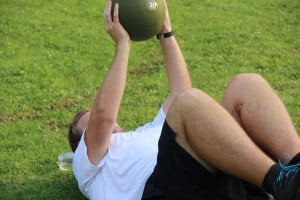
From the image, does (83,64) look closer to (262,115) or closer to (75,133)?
(75,133)

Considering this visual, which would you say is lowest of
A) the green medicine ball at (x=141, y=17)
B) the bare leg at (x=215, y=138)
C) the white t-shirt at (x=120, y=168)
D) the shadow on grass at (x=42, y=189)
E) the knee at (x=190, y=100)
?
the shadow on grass at (x=42, y=189)

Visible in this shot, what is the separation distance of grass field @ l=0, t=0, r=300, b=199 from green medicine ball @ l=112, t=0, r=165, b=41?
1.30 m

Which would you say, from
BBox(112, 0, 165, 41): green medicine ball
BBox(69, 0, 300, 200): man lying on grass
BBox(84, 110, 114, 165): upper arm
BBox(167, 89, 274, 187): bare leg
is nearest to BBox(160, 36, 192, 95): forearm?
BBox(112, 0, 165, 41): green medicine ball

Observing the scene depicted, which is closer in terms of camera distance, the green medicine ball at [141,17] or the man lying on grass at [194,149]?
the man lying on grass at [194,149]

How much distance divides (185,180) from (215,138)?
11.6 inches

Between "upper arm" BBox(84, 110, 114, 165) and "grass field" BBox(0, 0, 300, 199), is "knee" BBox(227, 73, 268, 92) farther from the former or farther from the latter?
"grass field" BBox(0, 0, 300, 199)

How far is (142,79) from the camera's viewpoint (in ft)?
21.1

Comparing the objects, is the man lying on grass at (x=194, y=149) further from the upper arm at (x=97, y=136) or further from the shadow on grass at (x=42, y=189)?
the shadow on grass at (x=42, y=189)

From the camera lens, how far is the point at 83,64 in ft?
22.4

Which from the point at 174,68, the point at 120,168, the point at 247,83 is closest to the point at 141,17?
the point at 174,68

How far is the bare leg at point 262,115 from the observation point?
3121 millimetres

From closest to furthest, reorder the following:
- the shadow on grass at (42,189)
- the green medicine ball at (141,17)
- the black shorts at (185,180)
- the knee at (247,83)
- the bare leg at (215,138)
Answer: the bare leg at (215,138), the black shorts at (185,180), the knee at (247,83), the green medicine ball at (141,17), the shadow on grass at (42,189)

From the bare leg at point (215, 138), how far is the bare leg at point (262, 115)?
215 millimetres

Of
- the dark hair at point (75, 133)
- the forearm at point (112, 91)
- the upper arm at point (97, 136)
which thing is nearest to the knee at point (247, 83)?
the forearm at point (112, 91)
